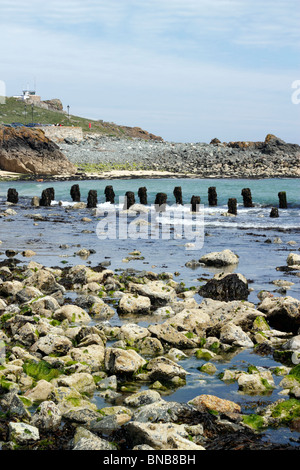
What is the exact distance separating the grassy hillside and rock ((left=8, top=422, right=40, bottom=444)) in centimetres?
12878

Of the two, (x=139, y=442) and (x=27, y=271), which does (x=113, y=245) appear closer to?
(x=27, y=271)

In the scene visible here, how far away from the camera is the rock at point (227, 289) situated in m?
13.8

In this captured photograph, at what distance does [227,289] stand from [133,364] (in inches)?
219

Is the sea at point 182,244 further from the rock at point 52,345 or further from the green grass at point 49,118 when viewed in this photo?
the green grass at point 49,118

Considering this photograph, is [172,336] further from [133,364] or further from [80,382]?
[80,382]

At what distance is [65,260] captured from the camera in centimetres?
1867

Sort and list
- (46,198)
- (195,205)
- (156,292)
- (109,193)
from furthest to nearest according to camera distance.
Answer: (109,193) → (46,198) → (195,205) → (156,292)

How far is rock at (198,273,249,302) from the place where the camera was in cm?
1378

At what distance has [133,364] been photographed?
877cm

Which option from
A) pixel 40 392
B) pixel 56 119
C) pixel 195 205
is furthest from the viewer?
pixel 56 119

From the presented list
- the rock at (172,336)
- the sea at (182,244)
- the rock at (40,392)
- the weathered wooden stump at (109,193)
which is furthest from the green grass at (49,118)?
A: the rock at (40,392)

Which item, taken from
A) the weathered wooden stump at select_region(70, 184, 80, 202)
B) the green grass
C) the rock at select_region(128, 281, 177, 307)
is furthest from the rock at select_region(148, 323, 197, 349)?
the green grass

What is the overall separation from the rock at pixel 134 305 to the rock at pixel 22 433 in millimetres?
5477

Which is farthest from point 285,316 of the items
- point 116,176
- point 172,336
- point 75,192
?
point 116,176
